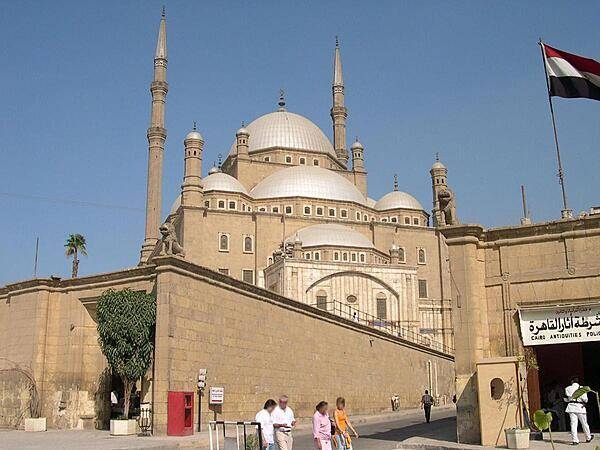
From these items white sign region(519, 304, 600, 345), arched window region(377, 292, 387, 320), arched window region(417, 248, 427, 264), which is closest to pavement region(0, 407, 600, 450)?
white sign region(519, 304, 600, 345)

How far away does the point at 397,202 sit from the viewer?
189ft

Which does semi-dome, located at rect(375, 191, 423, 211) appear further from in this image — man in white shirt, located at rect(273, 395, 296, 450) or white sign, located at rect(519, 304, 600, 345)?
man in white shirt, located at rect(273, 395, 296, 450)

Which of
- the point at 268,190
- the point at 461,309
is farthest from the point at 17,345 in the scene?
the point at 268,190

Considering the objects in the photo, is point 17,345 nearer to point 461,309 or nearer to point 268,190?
point 461,309

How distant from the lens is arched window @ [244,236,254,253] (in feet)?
161

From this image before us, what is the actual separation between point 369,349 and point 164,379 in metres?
14.7

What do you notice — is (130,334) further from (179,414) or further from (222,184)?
(222,184)

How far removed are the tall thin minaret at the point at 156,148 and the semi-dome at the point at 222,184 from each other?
5685 mm

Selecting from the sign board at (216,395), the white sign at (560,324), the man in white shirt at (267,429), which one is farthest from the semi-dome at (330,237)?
the man in white shirt at (267,429)

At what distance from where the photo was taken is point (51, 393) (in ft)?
65.4

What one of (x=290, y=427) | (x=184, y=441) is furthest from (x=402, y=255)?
(x=290, y=427)

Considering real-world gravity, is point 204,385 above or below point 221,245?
below

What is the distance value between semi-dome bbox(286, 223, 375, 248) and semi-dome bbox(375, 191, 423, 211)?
31.9 feet

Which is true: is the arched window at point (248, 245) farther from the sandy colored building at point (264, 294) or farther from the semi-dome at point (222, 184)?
the semi-dome at point (222, 184)
